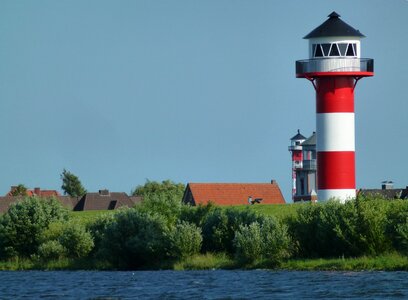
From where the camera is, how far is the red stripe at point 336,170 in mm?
66938

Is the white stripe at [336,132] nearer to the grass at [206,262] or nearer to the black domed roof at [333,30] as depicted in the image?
the black domed roof at [333,30]

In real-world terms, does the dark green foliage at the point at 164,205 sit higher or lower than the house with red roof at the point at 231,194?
lower

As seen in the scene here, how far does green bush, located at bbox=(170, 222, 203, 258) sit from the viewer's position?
6756 cm

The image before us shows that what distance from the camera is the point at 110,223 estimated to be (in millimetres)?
72250

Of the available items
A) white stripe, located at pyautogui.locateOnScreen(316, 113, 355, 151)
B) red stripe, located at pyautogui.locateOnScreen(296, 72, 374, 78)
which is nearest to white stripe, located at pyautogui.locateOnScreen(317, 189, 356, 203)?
white stripe, located at pyautogui.locateOnScreen(316, 113, 355, 151)

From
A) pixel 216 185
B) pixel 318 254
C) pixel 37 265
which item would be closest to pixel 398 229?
pixel 318 254

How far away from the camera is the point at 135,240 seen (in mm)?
69438

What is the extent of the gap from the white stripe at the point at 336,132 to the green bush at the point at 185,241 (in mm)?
7455

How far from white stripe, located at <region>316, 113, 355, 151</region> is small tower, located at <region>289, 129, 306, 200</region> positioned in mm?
41045

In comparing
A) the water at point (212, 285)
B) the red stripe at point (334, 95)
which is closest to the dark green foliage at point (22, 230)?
the water at point (212, 285)

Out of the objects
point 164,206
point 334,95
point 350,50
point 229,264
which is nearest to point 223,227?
point 229,264

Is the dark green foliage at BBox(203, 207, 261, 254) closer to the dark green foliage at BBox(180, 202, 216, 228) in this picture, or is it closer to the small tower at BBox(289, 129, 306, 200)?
the dark green foliage at BBox(180, 202, 216, 228)

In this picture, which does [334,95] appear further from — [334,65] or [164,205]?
[164,205]

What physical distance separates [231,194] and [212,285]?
177ft
